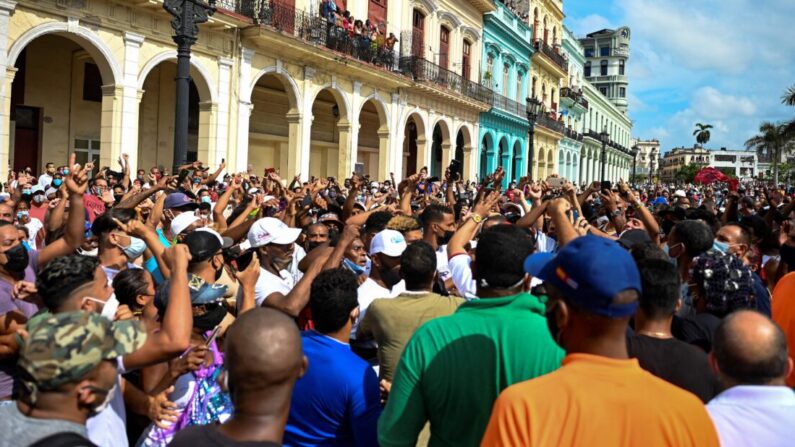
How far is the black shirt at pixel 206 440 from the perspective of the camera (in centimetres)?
179

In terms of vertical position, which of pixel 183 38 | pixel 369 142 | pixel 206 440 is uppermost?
pixel 369 142

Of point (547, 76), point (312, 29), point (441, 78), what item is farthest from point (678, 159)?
point (312, 29)

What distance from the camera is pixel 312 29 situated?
18.8m

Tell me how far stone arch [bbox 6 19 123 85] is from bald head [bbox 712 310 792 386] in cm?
1366

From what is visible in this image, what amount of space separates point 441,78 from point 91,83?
14.2m

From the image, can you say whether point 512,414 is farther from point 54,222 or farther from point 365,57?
point 365,57

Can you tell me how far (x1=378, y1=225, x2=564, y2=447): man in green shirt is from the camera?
2.20 metres

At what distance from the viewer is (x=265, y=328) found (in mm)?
1950

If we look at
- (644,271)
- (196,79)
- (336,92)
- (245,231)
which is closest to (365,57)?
(336,92)

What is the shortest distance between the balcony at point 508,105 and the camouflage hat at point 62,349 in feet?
103

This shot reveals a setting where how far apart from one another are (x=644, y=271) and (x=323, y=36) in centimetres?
1801

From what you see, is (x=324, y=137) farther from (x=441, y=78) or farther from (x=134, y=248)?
(x=134, y=248)

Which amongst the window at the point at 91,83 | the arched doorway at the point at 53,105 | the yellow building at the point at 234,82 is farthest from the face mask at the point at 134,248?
the window at the point at 91,83

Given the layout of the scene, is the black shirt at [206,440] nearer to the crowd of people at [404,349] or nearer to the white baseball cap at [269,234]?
the crowd of people at [404,349]
